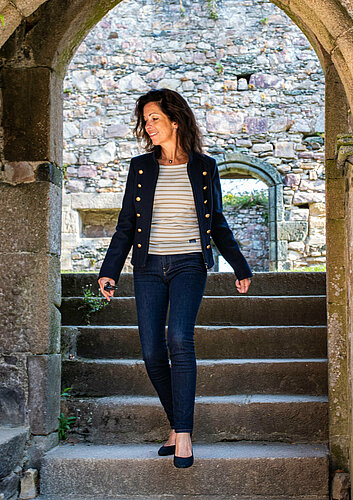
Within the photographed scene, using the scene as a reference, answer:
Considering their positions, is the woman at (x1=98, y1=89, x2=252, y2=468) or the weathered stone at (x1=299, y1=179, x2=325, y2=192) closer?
the woman at (x1=98, y1=89, x2=252, y2=468)

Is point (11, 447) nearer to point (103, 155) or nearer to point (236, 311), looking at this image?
point (236, 311)

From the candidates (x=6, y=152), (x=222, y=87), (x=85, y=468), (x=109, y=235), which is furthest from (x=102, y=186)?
(x=85, y=468)

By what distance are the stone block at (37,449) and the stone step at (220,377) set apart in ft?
1.62

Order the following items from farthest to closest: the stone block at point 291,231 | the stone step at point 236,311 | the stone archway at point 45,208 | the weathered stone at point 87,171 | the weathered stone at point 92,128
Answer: the weathered stone at point 92,128 → the weathered stone at point 87,171 → the stone block at point 291,231 → the stone step at point 236,311 → the stone archway at point 45,208

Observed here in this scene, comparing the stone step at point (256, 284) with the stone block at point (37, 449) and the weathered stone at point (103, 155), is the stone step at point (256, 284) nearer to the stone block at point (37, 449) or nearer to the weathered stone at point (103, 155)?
the stone block at point (37, 449)

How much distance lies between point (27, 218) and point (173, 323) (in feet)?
3.56

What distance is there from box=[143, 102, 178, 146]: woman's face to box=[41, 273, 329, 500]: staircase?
143 cm

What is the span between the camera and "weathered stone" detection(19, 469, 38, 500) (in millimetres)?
2761

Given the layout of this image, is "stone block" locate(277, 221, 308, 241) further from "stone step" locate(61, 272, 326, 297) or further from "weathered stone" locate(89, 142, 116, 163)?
"stone step" locate(61, 272, 326, 297)

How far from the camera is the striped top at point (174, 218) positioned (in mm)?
2613

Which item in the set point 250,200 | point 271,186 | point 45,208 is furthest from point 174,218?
point 250,200

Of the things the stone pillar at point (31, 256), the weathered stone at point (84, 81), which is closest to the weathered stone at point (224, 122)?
the weathered stone at point (84, 81)

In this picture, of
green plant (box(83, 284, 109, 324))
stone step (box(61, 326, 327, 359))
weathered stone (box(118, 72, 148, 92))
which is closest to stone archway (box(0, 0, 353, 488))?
stone step (box(61, 326, 327, 359))

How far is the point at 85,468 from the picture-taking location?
9.05ft
